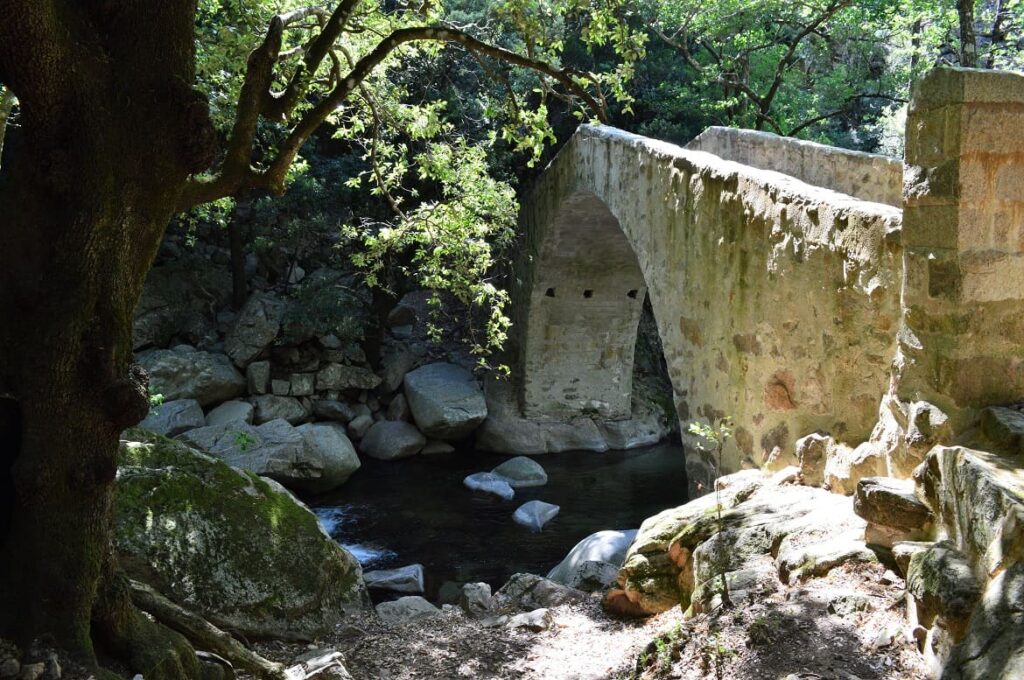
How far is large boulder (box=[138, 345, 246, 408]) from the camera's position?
11906 mm

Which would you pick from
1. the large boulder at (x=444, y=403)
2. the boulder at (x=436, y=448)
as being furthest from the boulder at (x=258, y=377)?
the boulder at (x=436, y=448)

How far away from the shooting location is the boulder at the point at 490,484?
1116 centimetres

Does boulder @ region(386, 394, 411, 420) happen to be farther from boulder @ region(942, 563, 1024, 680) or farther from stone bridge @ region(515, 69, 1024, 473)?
boulder @ region(942, 563, 1024, 680)

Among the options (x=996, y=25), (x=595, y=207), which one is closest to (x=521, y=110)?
(x=595, y=207)

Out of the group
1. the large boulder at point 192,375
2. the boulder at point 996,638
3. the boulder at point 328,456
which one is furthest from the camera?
the large boulder at point 192,375

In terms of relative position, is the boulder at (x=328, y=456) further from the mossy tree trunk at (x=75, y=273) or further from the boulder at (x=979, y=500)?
the boulder at (x=979, y=500)

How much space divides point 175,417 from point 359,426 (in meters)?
2.65

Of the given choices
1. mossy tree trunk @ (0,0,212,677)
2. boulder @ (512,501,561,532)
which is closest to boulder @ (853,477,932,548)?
mossy tree trunk @ (0,0,212,677)

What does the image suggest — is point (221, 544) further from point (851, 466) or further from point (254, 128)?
point (851, 466)

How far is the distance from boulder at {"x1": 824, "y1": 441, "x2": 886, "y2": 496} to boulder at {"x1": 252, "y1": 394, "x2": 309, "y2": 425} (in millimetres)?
9221

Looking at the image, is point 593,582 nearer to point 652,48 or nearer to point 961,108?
point 961,108

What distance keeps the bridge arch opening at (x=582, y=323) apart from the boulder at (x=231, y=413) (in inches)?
166

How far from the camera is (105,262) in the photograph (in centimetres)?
301

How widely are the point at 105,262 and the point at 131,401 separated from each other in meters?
0.48
